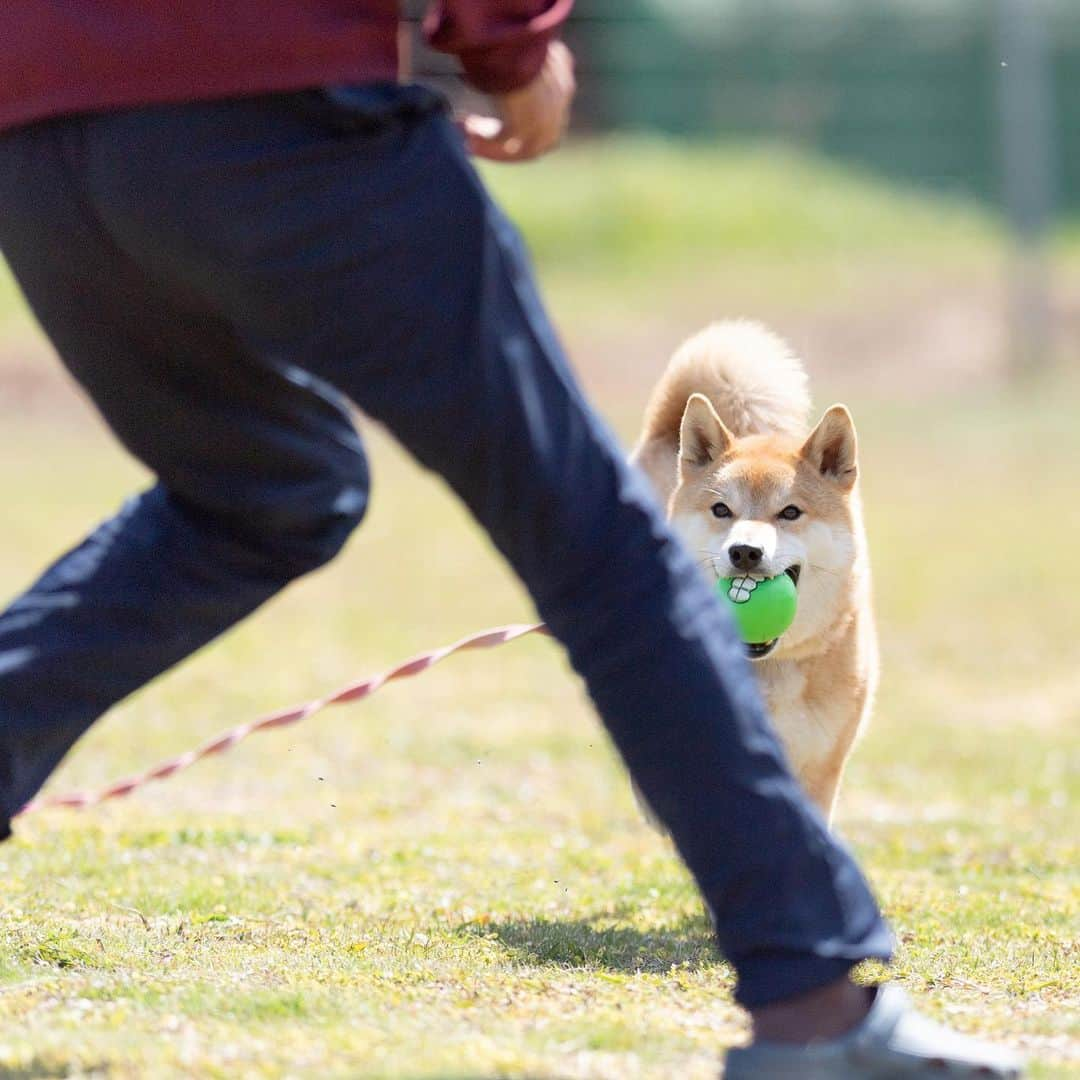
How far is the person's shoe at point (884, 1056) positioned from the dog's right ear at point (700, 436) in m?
1.78

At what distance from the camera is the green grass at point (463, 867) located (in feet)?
8.77

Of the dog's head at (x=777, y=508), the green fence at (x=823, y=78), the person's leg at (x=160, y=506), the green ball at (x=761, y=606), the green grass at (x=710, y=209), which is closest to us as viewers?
the person's leg at (x=160, y=506)

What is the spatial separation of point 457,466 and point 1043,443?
1427 cm

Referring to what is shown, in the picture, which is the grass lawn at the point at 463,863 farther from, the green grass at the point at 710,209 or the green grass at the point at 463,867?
the green grass at the point at 710,209

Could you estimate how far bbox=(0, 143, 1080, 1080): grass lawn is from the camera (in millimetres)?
2674

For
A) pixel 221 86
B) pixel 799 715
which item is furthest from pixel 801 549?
pixel 221 86

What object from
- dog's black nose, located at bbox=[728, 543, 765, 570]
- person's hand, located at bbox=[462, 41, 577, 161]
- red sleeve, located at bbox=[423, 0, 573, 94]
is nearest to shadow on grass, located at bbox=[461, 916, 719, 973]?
dog's black nose, located at bbox=[728, 543, 765, 570]

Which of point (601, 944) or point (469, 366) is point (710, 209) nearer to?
point (601, 944)

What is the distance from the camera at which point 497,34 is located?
7.53 feet

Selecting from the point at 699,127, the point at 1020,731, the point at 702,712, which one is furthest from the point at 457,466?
the point at 699,127

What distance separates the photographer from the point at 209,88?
7.47 feet

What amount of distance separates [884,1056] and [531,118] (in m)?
1.36

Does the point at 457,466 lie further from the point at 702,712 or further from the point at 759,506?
the point at 759,506

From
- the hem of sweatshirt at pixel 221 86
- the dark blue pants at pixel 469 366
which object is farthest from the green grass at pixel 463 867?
the hem of sweatshirt at pixel 221 86
